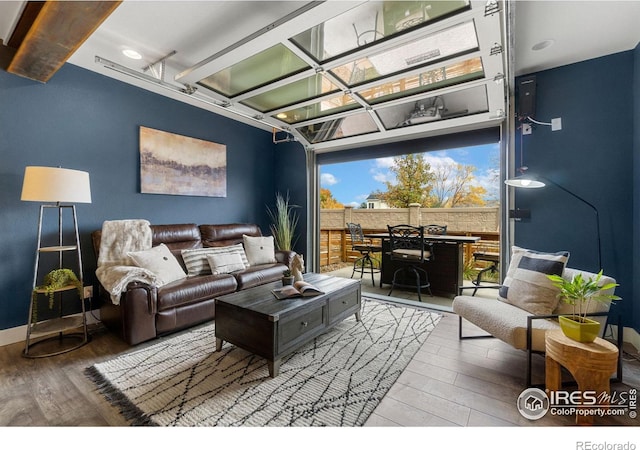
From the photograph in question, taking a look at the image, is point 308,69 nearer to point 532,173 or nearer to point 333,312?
point 333,312

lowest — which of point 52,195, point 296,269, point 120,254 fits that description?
point 296,269

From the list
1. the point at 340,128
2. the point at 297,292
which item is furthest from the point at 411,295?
the point at 340,128

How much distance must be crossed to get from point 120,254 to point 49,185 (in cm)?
84

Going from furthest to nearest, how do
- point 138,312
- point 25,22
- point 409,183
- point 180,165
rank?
point 409,183
point 180,165
point 138,312
point 25,22

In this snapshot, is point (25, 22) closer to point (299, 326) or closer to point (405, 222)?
point (299, 326)

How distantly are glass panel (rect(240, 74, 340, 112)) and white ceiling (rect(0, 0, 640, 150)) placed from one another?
24.1 inches

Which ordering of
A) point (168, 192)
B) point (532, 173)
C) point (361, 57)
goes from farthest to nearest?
point (168, 192)
point (532, 173)
point (361, 57)

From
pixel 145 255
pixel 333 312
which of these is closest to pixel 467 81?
pixel 333 312

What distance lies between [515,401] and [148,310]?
8.99ft

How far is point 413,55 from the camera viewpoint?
2.19 meters

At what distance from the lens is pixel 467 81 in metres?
2.51

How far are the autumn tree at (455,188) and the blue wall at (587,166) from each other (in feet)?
12.1

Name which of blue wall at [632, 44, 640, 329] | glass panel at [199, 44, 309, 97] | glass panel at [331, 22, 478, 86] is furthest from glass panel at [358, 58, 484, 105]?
blue wall at [632, 44, 640, 329]
